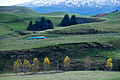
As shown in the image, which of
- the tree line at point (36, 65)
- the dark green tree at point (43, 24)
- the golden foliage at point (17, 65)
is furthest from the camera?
the dark green tree at point (43, 24)

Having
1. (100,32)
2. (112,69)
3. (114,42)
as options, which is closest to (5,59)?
(112,69)

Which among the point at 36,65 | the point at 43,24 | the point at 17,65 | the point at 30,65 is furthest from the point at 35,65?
the point at 43,24

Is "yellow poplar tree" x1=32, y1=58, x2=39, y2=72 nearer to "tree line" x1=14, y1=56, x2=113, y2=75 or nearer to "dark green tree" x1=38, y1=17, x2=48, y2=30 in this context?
"tree line" x1=14, y1=56, x2=113, y2=75

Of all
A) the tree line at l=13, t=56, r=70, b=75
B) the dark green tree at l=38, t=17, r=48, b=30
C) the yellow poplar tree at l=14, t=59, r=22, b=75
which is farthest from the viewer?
the dark green tree at l=38, t=17, r=48, b=30

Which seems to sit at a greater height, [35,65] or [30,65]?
[35,65]

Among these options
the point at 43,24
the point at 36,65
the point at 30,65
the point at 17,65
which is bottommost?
the point at 30,65

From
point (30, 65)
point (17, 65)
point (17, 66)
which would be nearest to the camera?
point (17, 66)

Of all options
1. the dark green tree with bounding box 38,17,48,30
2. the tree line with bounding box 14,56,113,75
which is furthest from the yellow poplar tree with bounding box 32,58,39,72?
the dark green tree with bounding box 38,17,48,30

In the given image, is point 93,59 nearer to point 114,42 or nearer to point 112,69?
point 112,69

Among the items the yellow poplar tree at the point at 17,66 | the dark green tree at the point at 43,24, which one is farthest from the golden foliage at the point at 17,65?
the dark green tree at the point at 43,24

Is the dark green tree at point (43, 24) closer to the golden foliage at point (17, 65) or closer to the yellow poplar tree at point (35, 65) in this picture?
the golden foliage at point (17, 65)

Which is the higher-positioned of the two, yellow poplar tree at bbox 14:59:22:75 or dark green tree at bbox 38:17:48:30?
dark green tree at bbox 38:17:48:30

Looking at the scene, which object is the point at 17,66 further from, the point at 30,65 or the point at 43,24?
the point at 43,24

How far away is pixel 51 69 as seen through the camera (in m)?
69.0
